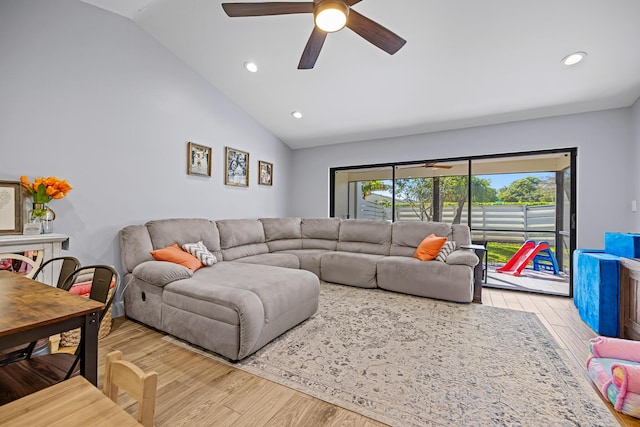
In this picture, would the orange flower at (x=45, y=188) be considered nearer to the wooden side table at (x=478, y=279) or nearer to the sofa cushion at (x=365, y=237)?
the sofa cushion at (x=365, y=237)

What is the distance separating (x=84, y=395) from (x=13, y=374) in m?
0.80

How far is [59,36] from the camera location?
8.55ft

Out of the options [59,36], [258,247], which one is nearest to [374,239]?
[258,247]

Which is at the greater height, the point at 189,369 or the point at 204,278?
the point at 204,278

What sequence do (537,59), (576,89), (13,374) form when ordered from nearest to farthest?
(13,374), (537,59), (576,89)

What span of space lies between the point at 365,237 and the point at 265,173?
2.13m

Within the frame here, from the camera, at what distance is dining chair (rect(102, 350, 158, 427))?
0.74 m

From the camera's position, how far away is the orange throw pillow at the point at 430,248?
12.3ft

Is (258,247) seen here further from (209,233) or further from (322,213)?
(322,213)

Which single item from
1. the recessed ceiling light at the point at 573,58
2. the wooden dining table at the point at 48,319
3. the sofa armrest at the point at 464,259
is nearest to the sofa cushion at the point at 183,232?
the wooden dining table at the point at 48,319

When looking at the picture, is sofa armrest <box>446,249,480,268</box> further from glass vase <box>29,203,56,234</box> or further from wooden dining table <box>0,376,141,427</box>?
glass vase <box>29,203,56,234</box>

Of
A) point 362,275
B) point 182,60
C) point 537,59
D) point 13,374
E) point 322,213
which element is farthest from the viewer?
point 322,213

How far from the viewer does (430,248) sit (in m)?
3.79

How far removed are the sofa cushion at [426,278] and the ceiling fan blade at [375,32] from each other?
252cm
